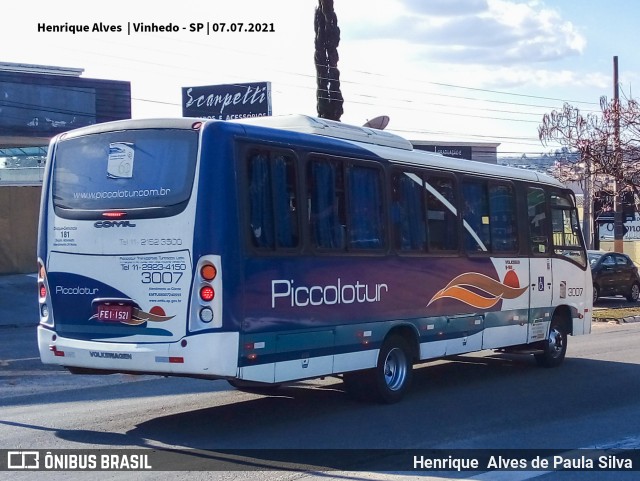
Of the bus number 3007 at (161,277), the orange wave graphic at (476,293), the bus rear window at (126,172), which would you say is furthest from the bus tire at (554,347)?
the bus rear window at (126,172)

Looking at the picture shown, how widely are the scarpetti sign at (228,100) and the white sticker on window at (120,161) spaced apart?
28462 millimetres

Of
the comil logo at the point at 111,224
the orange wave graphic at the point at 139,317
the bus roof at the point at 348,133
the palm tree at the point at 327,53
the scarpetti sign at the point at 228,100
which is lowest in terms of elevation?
the orange wave graphic at the point at 139,317

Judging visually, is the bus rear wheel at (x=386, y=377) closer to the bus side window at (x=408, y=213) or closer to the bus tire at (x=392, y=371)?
the bus tire at (x=392, y=371)

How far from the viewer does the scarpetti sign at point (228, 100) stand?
38.3 metres

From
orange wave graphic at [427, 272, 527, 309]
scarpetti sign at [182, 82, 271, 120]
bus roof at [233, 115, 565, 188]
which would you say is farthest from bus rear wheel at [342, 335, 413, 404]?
scarpetti sign at [182, 82, 271, 120]

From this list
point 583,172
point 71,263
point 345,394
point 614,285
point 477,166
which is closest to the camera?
point 71,263

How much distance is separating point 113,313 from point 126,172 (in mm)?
1447

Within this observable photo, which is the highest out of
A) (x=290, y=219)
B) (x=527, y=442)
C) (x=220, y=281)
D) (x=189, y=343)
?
(x=290, y=219)

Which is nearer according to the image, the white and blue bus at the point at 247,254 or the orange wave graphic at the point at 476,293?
the white and blue bus at the point at 247,254

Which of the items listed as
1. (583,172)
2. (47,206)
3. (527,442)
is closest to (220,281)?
(47,206)

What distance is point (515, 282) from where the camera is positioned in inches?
557

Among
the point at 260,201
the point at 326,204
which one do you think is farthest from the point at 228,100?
the point at 260,201

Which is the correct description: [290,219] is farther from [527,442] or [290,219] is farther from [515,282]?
[515,282]

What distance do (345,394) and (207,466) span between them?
4187 mm
